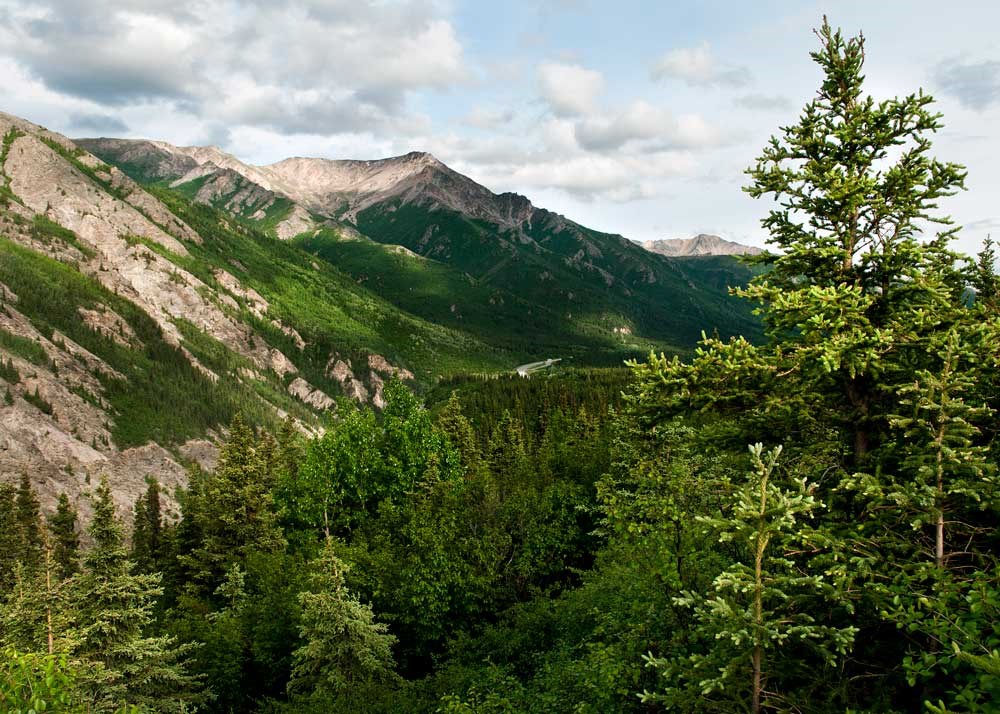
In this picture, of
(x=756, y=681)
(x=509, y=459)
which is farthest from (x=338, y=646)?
(x=509, y=459)

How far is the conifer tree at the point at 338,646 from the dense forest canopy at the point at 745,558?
0.14 m

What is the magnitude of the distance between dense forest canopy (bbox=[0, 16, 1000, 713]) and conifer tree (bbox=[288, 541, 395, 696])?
5.5 inches

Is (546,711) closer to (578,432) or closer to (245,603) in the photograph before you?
(245,603)

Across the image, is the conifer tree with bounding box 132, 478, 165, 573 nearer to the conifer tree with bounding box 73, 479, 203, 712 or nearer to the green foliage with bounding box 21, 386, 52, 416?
the conifer tree with bounding box 73, 479, 203, 712

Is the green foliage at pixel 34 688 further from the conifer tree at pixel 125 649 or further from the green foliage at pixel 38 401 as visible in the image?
the green foliage at pixel 38 401

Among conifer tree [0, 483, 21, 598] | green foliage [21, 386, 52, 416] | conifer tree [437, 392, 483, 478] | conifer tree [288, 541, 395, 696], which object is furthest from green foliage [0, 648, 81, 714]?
green foliage [21, 386, 52, 416]

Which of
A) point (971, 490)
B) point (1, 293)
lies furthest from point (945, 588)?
point (1, 293)

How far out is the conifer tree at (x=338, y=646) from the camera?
24.5m

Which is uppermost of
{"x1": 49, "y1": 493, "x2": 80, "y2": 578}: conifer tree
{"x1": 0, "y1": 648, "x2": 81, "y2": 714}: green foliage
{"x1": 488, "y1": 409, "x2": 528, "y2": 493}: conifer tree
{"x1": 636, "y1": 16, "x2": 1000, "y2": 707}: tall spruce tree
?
{"x1": 636, "y1": 16, "x2": 1000, "y2": 707}: tall spruce tree

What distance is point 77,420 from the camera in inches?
4872

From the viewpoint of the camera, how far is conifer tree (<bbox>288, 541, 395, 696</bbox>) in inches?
964

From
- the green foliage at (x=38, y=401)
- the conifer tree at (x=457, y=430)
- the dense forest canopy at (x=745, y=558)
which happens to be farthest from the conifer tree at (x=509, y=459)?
the green foliage at (x=38, y=401)

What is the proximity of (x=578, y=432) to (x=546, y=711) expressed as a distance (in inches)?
1973

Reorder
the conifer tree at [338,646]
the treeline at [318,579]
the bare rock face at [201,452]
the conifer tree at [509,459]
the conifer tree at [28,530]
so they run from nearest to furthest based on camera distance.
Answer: the treeline at [318,579] → the conifer tree at [338,646] → the conifer tree at [509,459] → the conifer tree at [28,530] → the bare rock face at [201,452]
